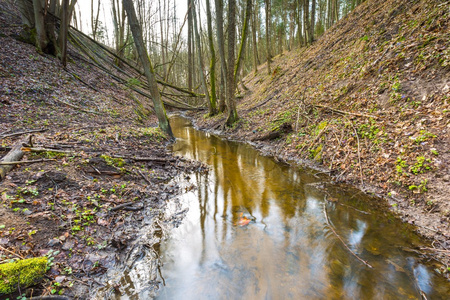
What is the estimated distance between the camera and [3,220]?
2.64m

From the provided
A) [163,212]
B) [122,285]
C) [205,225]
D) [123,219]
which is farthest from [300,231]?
[123,219]

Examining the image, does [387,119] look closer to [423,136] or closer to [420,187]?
[423,136]

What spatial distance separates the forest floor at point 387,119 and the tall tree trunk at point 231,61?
1311mm

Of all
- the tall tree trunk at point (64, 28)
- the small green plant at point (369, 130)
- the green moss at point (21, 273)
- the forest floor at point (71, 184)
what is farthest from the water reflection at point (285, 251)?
the tall tree trunk at point (64, 28)

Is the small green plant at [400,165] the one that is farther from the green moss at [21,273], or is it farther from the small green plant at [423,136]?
the green moss at [21,273]

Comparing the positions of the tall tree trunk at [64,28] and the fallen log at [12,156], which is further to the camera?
the tall tree trunk at [64,28]

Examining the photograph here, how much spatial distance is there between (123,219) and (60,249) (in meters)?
1.04

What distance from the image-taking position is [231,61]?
10.5 metres

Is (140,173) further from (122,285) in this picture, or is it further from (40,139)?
(122,285)

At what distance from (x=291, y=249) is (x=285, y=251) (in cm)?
12

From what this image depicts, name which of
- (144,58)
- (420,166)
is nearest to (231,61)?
(144,58)

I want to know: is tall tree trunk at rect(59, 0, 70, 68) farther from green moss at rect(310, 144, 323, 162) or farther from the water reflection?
green moss at rect(310, 144, 323, 162)

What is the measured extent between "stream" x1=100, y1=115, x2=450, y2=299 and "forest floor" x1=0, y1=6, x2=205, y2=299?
709mm

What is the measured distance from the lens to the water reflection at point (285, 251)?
8.87 feet
